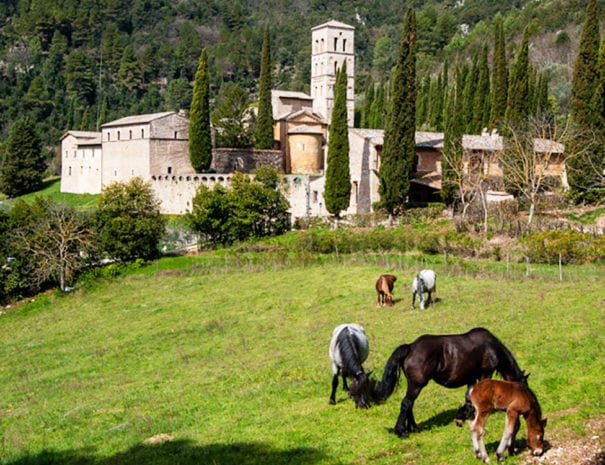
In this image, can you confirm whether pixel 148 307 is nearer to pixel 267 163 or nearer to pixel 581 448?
pixel 581 448

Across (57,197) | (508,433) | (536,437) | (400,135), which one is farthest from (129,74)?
(536,437)

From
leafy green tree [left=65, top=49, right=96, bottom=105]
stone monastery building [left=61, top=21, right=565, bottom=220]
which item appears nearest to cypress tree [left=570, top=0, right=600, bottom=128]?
stone monastery building [left=61, top=21, right=565, bottom=220]

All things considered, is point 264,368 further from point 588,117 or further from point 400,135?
point 588,117

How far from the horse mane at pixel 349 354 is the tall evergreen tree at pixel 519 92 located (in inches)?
1287

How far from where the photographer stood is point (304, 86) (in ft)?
413

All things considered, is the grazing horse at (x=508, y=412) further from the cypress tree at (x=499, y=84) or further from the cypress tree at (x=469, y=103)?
the cypress tree at (x=469, y=103)

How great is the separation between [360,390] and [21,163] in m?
64.8

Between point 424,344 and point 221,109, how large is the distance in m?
50.7

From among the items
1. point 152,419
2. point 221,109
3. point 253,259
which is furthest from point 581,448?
point 221,109

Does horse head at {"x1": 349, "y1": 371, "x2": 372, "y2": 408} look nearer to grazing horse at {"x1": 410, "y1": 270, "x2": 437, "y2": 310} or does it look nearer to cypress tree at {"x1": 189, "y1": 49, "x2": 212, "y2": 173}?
grazing horse at {"x1": 410, "y1": 270, "x2": 437, "y2": 310}

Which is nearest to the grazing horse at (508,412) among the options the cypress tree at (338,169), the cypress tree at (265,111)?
Answer: the cypress tree at (338,169)

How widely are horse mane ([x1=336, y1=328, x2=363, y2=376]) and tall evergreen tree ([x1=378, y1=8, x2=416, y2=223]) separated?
90.5 ft

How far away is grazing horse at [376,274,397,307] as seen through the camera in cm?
2052

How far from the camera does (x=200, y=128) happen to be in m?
52.8
